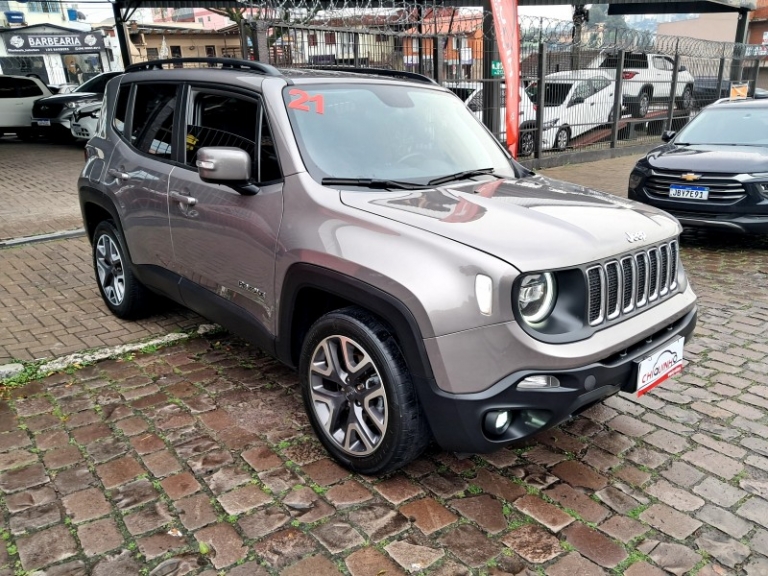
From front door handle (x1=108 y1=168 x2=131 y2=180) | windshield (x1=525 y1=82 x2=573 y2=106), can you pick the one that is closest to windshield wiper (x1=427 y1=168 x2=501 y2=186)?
front door handle (x1=108 y1=168 x2=131 y2=180)

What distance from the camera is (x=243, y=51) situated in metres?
8.03

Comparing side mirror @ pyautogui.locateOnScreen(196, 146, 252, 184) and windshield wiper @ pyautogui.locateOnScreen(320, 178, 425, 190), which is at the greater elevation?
side mirror @ pyautogui.locateOnScreen(196, 146, 252, 184)

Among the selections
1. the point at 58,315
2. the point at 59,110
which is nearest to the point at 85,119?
the point at 59,110

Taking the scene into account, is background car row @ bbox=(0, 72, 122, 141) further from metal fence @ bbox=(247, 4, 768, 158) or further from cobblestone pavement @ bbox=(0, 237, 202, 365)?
cobblestone pavement @ bbox=(0, 237, 202, 365)

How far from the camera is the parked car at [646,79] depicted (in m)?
14.3

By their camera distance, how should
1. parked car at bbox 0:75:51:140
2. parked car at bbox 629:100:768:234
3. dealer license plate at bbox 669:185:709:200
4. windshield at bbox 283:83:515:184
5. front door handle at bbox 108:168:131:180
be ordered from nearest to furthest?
windshield at bbox 283:83:515:184, front door handle at bbox 108:168:131:180, parked car at bbox 629:100:768:234, dealer license plate at bbox 669:185:709:200, parked car at bbox 0:75:51:140

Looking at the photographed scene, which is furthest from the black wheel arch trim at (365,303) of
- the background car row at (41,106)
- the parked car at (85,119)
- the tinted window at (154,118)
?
the background car row at (41,106)

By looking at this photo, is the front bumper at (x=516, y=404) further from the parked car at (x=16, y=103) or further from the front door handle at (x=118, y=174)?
the parked car at (x=16, y=103)

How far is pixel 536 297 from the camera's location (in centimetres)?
260

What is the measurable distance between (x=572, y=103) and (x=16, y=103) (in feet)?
47.6

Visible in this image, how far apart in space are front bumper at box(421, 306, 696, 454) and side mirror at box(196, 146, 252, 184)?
56.2 inches

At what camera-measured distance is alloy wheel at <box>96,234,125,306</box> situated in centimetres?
488

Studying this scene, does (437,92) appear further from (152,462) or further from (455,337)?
(152,462)

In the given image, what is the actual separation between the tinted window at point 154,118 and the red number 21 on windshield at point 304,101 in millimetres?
1050
